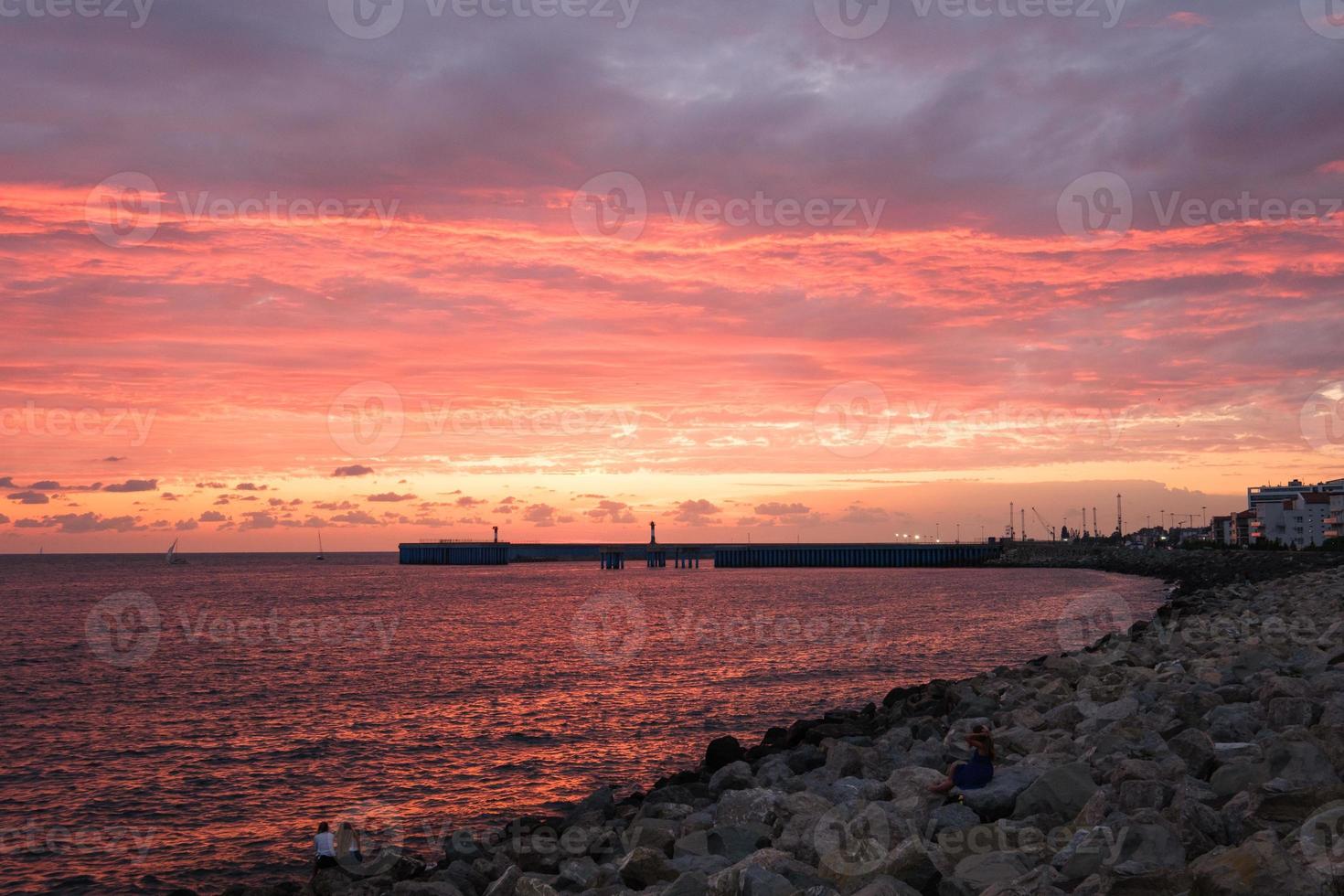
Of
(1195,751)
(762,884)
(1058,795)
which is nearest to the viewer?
(762,884)

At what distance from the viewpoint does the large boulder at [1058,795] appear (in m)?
10.9

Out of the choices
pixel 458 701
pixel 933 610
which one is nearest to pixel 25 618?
pixel 458 701

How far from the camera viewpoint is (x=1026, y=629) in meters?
56.0

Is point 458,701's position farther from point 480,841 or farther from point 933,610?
point 933,610

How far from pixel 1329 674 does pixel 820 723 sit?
1052cm

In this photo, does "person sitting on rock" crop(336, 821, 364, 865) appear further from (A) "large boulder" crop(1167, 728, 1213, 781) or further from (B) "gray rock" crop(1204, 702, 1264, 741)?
(B) "gray rock" crop(1204, 702, 1264, 741)

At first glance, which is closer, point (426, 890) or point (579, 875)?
point (426, 890)
